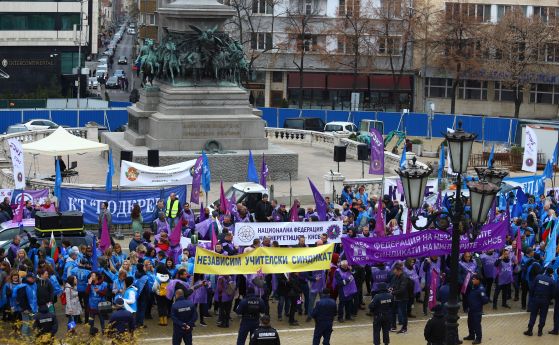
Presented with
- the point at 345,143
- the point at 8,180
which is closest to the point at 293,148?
the point at 345,143

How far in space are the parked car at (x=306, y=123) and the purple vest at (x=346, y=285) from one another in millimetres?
36359

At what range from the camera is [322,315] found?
22.6 m

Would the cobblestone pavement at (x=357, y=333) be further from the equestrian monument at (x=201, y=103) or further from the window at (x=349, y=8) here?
the window at (x=349, y=8)

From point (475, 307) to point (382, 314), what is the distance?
1887 millimetres

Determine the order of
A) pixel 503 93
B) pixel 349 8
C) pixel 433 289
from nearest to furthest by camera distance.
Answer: pixel 433 289, pixel 349 8, pixel 503 93

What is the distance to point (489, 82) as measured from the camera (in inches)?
3182

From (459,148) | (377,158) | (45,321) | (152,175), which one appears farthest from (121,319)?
(377,158)

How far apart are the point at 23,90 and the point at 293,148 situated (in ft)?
120

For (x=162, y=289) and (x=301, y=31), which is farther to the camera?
(x=301, y=31)

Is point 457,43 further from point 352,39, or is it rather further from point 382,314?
point 382,314

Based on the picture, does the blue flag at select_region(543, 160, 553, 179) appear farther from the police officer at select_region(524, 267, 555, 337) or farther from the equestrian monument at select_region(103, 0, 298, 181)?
the police officer at select_region(524, 267, 555, 337)

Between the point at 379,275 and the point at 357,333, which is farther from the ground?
the point at 379,275

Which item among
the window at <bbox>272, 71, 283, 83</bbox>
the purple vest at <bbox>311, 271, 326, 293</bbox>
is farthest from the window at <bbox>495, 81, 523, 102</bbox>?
the purple vest at <bbox>311, 271, 326, 293</bbox>

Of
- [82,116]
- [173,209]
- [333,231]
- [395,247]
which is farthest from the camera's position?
[82,116]
